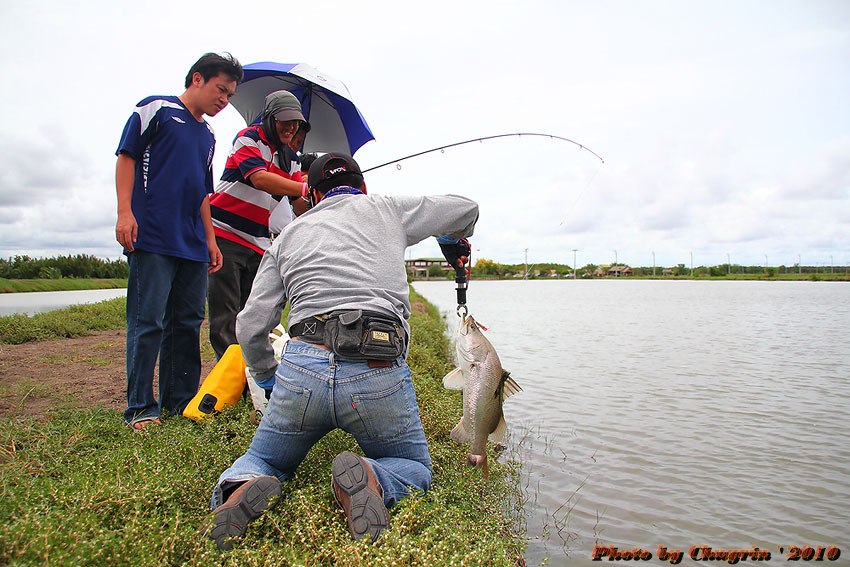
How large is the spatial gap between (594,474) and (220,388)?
399 centimetres

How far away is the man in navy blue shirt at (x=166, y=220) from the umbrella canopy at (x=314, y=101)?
0.96 metres

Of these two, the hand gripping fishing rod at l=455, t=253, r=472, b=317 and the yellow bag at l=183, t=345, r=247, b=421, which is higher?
the hand gripping fishing rod at l=455, t=253, r=472, b=317

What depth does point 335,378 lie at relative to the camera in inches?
119

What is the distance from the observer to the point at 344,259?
3240 mm

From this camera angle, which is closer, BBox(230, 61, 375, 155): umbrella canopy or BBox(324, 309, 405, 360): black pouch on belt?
BBox(324, 309, 405, 360): black pouch on belt

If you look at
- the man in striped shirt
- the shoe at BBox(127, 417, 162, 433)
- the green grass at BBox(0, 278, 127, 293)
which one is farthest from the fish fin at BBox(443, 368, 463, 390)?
the green grass at BBox(0, 278, 127, 293)

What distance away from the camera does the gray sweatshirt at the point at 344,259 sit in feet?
10.6

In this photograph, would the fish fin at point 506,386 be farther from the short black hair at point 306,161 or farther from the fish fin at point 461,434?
the short black hair at point 306,161

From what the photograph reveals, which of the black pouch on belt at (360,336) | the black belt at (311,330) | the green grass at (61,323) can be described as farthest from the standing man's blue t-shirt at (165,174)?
the green grass at (61,323)

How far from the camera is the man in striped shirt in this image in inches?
193

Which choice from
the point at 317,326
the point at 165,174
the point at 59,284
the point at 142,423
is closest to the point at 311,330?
the point at 317,326

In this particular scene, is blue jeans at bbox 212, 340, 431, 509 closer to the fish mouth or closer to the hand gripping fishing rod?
the fish mouth

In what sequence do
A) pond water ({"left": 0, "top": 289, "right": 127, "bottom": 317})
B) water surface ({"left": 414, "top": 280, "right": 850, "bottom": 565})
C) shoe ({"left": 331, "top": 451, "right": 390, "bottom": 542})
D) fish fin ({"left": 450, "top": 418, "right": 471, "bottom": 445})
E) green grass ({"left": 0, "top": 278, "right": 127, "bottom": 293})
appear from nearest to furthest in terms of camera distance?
shoe ({"left": 331, "top": 451, "right": 390, "bottom": 542})
fish fin ({"left": 450, "top": 418, "right": 471, "bottom": 445})
water surface ({"left": 414, "top": 280, "right": 850, "bottom": 565})
pond water ({"left": 0, "top": 289, "right": 127, "bottom": 317})
green grass ({"left": 0, "top": 278, "right": 127, "bottom": 293})

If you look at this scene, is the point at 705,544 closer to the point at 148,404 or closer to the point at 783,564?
the point at 783,564
